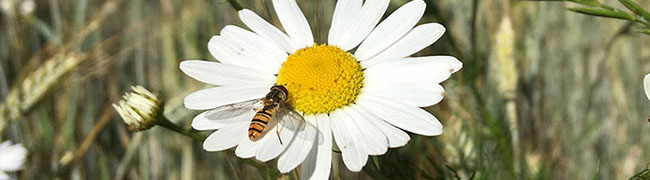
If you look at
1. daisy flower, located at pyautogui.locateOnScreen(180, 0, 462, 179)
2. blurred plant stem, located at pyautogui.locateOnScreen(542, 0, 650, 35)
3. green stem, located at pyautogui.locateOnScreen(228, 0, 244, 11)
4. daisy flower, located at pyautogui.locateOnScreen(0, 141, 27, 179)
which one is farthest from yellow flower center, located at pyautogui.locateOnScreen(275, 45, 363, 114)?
daisy flower, located at pyautogui.locateOnScreen(0, 141, 27, 179)

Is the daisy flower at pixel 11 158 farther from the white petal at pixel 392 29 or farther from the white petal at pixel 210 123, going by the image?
the white petal at pixel 392 29

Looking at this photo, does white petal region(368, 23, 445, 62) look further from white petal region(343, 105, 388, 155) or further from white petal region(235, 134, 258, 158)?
white petal region(235, 134, 258, 158)

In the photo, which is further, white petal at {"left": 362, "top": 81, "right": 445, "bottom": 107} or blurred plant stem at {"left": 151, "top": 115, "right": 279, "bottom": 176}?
blurred plant stem at {"left": 151, "top": 115, "right": 279, "bottom": 176}

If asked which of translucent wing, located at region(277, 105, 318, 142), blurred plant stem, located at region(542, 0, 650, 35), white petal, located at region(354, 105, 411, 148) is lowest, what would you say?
translucent wing, located at region(277, 105, 318, 142)

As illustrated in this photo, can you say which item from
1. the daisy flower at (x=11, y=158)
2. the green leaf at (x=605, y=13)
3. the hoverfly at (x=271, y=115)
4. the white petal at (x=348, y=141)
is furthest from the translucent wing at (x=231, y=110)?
the daisy flower at (x=11, y=158)

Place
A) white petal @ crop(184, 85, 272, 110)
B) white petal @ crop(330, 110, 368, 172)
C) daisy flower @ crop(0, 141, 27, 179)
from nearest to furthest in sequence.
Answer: white petal @ crop(330, 110, 368, 172), white petal @ crop(184, 85, 272, 110), daisy flower @ crop(0, 141, 27, 179)

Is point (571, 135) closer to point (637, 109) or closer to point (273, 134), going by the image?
point (637, 109)

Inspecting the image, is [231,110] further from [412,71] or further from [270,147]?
[412,71]

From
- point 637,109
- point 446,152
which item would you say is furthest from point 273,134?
point 637,109
